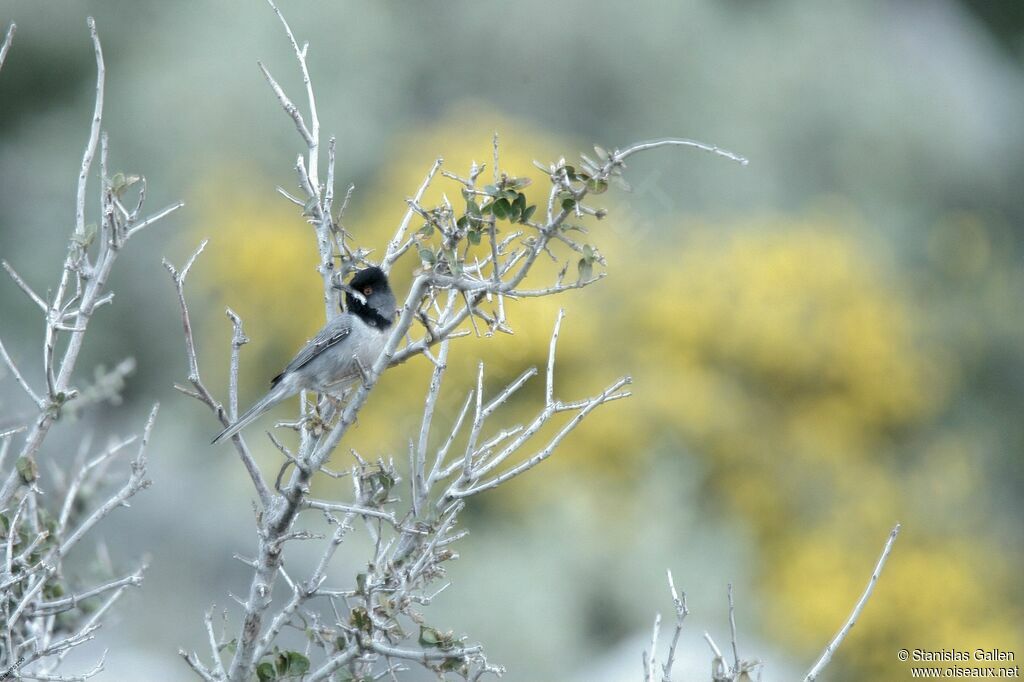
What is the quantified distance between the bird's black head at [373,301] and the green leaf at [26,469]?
1.75 metres

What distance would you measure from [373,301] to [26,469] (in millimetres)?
1861

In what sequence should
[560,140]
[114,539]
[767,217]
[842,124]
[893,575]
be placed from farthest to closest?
[842,124] → [560,140] → [767,217] → [114,539] → [893,575]

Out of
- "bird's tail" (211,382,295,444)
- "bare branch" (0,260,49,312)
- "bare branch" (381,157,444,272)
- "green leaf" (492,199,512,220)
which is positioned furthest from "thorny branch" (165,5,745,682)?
"bird's tail" (211,382,295,444)

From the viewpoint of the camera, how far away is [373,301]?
14.2 feet

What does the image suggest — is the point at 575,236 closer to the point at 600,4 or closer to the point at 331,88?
the point at 331,88

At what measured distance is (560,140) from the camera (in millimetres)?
13133

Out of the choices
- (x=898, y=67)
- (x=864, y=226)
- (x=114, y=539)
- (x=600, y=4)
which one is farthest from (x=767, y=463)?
(x=898, y=67)

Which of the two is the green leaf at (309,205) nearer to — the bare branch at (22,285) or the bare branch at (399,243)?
the bare branch at (399,243)

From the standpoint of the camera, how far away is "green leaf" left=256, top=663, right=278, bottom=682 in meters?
2.59

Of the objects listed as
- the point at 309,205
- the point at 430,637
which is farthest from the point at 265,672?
the point at 309,205

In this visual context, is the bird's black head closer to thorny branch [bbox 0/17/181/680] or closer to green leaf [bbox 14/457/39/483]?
thorny branch [bbox 0/17/181/680]

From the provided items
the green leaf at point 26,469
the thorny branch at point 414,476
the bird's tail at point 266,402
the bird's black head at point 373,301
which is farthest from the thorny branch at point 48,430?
the bird's black head at point 373,301

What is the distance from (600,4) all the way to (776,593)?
864 cm

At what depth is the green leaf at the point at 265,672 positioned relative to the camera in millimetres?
2592
